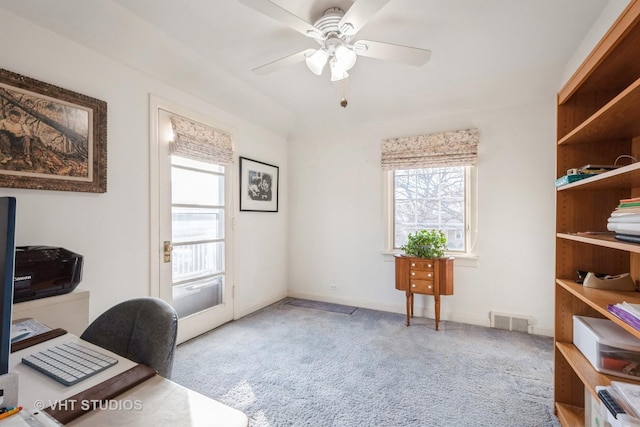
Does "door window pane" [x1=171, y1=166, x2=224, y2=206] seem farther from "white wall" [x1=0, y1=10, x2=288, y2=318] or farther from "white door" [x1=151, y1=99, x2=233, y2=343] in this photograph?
"white wall" [x1=0, y1=10, x2=288, y2=318]

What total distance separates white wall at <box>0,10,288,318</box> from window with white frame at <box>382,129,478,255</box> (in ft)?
7.41

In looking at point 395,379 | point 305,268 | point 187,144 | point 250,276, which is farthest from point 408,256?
point 187,144

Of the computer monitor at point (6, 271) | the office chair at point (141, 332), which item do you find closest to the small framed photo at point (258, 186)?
the office chair at point (141, 332)

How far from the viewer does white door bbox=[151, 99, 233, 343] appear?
8.19 feet

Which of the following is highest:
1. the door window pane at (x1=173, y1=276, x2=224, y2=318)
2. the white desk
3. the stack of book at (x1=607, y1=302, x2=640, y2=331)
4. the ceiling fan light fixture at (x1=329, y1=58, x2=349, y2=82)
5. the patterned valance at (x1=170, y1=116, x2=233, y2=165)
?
the ceiling fan light fixture at (x1=329, y1=58, x2=349, y2=82)

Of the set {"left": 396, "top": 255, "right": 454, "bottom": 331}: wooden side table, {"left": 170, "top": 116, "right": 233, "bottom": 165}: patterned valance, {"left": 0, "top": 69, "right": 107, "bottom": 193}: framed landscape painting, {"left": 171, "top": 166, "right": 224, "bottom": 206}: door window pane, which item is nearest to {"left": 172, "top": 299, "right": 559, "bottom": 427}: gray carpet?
{"left": 396, "top": 255, "right": 454, "bottom": 331}: wooden side table

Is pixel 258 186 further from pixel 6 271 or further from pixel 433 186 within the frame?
pixel 6 271

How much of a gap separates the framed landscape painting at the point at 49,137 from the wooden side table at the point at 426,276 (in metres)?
2.78

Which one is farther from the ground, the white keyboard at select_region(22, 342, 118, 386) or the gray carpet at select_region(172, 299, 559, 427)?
the white keyboard at select_region(22, 342, 118, 386)

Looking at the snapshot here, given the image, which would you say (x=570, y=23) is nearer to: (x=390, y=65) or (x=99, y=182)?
(x=390, y=65)

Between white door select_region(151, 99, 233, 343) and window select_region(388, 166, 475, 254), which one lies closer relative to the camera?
white door select_region(151, 99, 233, 343)

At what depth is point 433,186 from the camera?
339 cm

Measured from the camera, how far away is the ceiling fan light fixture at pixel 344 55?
6.14ft

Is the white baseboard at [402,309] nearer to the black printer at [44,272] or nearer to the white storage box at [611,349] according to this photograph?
the white storage box at [611,349]
